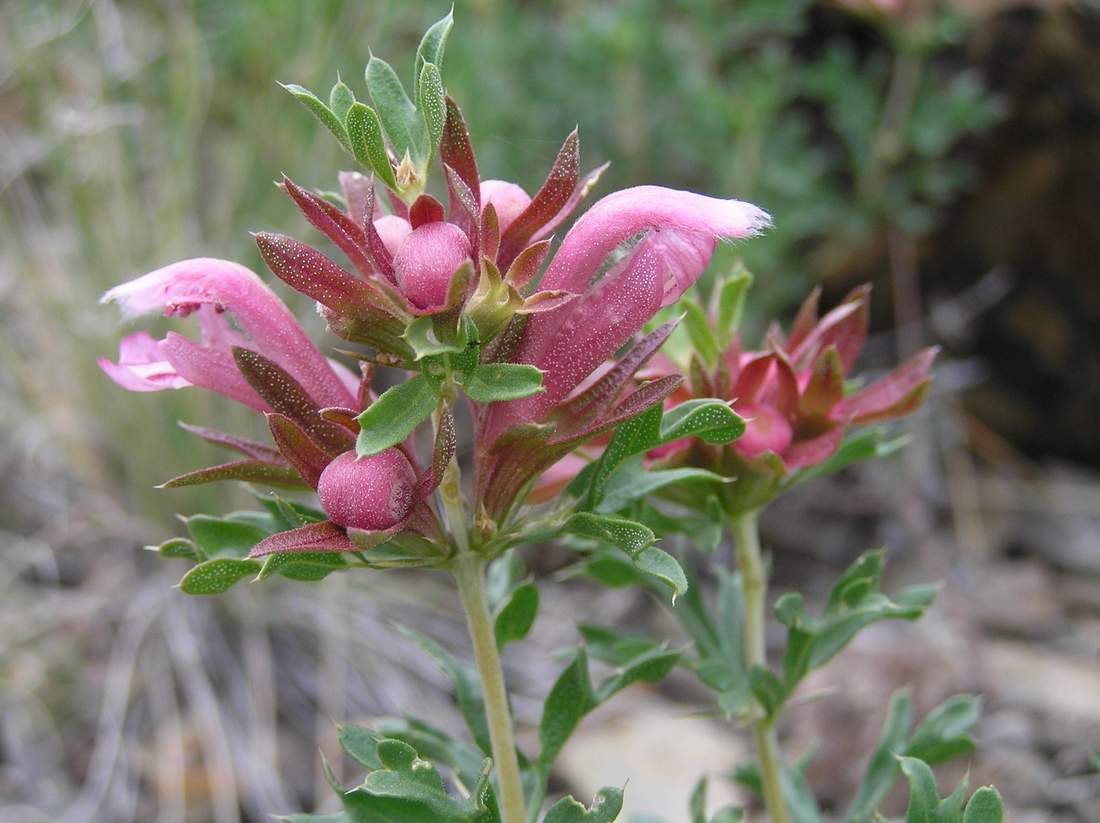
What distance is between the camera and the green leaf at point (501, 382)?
634 millimetres

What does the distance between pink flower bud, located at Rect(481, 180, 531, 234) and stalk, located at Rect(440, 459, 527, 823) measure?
6.9 inches

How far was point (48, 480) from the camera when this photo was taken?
10.1 feet

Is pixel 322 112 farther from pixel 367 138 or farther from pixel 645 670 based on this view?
pixel 645 670

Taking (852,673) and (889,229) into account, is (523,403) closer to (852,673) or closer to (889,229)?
(852,673)

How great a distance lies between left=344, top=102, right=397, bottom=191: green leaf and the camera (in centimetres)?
65

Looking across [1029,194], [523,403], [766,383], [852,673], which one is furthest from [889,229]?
[523,403]

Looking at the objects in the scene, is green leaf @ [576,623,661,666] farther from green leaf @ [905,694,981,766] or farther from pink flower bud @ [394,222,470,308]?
pink flower bud @ [394,222,470,308]

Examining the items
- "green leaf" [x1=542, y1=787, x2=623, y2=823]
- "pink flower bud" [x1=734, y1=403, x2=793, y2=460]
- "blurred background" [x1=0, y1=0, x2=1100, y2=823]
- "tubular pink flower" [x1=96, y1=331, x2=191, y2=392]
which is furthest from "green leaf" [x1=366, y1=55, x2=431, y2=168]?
"blurred background" [x1=0, y1=0, x2=1100, y2=823]

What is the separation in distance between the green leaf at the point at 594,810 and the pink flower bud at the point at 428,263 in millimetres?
360

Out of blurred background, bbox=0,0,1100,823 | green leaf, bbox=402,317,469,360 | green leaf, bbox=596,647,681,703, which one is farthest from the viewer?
blurred background, bbox=0,0,1100,823

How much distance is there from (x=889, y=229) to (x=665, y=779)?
1.77 metres

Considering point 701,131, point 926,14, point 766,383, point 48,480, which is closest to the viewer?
point 766,383

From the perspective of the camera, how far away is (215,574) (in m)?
0.73

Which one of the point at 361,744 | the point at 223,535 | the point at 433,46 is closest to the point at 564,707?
the point at 361,744
